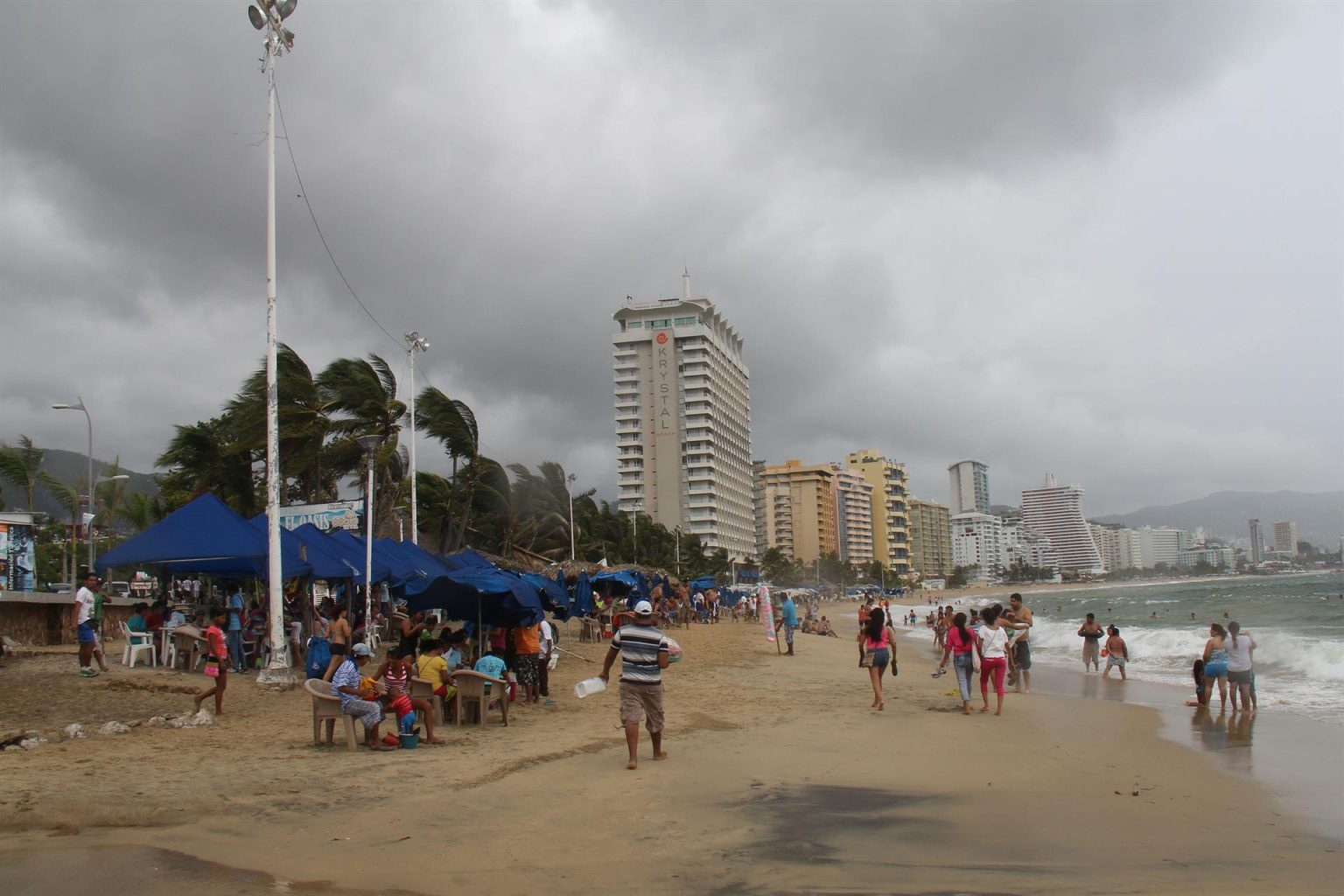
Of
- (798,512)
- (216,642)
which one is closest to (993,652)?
(216,642)

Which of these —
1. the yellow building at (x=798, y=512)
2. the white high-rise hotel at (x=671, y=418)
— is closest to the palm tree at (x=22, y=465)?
the white high-rise hotel at (x=671, y=418)

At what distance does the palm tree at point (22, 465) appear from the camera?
34.0 m

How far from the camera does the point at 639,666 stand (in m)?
8.31

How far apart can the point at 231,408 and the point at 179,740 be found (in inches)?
868

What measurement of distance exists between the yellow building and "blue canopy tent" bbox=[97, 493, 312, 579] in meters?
134

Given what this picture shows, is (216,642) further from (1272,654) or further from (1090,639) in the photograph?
(1272,654)

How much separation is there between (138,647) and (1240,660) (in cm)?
1650

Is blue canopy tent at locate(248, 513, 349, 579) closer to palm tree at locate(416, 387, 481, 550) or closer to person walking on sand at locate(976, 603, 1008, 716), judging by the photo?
person walking on sand at locate(976, 603, 1008, 716)

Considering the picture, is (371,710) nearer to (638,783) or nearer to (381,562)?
(638,783)

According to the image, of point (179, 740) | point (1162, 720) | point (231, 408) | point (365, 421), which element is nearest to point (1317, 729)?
point (1162, 720)

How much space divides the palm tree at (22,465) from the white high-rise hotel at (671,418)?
6736 cm

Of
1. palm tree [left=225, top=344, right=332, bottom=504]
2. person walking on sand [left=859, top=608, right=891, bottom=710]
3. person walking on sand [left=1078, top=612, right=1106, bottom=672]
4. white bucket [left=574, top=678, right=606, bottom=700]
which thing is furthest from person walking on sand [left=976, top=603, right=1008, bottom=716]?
palm tree [left=225, top=344, right=332, bottom=504]

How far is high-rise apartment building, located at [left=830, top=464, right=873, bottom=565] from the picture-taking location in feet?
521

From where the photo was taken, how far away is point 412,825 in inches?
242
